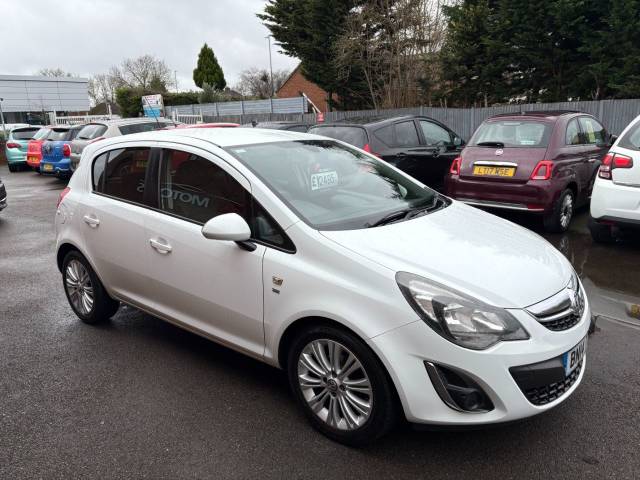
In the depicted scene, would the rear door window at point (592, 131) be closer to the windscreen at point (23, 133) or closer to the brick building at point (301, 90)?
the windscreen at point (23, 133)

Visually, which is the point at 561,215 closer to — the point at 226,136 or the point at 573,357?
the point at 573,357

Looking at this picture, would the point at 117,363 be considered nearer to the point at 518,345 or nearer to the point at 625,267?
the point at 518,345

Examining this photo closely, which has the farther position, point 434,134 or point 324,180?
point 434,134

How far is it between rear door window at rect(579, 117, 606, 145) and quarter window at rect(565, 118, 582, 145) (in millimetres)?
242

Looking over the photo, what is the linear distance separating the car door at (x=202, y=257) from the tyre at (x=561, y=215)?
4972 millimetres

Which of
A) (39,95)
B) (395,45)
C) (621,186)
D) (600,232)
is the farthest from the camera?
(39,95)

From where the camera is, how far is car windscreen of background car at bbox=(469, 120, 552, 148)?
22.6 ft

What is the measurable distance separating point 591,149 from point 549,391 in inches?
238

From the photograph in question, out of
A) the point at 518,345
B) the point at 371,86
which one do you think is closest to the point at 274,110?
the point at 371,86

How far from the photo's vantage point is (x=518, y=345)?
249cm

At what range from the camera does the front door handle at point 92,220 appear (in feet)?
13.7

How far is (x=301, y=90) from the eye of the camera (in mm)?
39500

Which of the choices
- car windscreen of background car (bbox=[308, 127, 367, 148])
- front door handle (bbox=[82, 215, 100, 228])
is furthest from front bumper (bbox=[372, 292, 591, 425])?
car windscreen of background car (bbox=[308, 127, 367, 148])

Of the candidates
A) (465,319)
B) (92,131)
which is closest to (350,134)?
(465,319)
